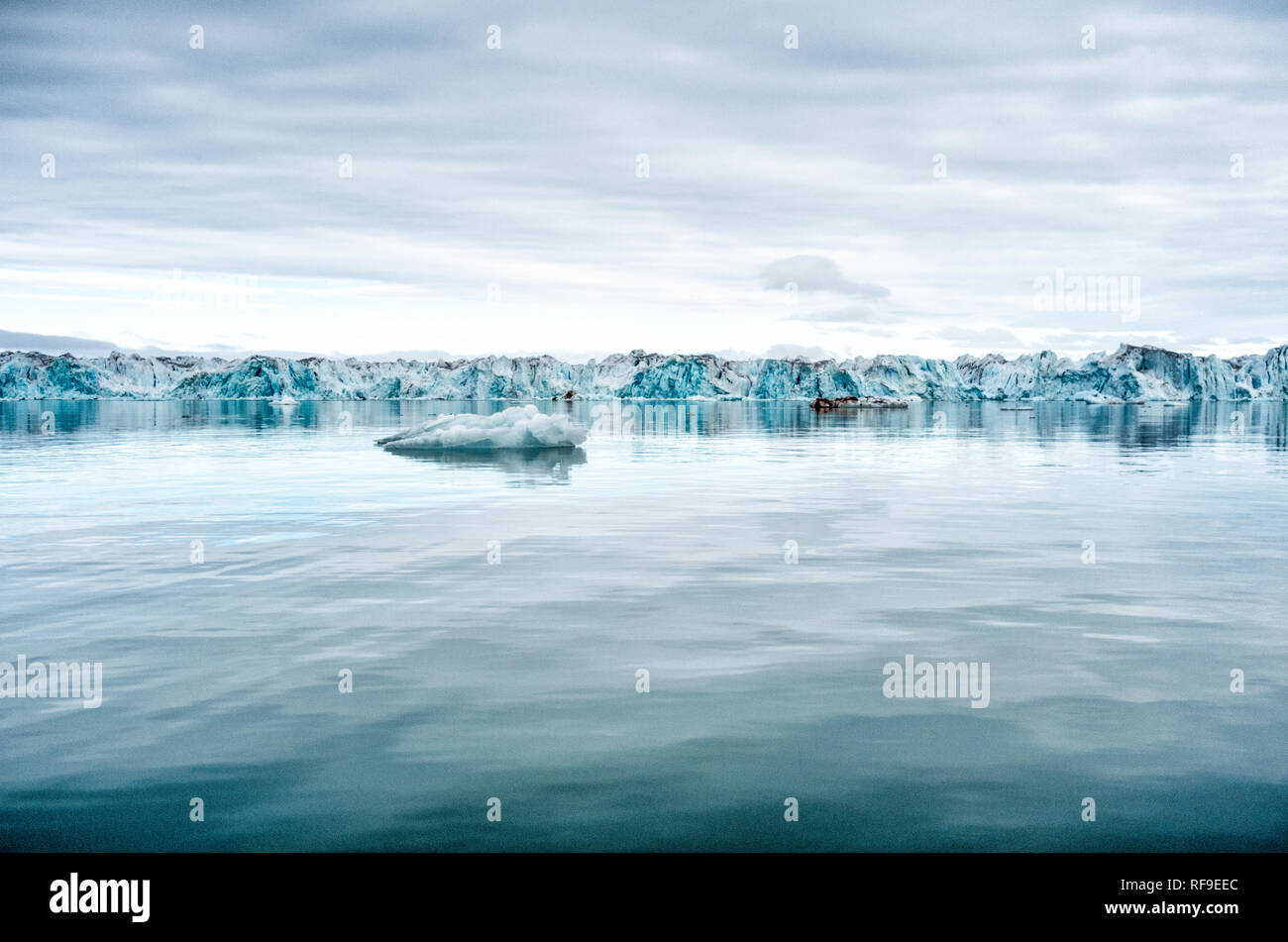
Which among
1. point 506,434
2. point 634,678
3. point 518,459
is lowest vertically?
point 634,678

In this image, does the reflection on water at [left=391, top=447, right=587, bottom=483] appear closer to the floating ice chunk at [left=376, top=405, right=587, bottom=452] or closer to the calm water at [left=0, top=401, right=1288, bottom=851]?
the floating ice chunk at [left=376, top=405, right=587, bottom=452]

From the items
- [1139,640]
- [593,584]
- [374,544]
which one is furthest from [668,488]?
[1139,640]

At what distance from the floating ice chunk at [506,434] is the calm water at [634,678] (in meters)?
19.6

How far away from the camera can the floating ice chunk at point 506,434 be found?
43188 millimetres

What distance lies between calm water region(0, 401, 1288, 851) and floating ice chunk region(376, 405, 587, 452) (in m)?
19.6

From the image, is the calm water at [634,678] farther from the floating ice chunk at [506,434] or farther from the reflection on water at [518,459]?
the floating ice chunk at [506,434]

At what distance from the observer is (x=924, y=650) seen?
435 inches

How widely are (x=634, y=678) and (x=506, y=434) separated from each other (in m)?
33.9

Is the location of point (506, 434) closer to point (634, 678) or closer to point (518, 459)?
point (518, 459)

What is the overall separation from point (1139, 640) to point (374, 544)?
13.2 metres

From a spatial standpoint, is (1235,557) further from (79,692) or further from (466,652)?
(79,692)

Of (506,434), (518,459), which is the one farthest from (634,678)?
(506,434)

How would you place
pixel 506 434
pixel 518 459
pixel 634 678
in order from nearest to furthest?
pixel 634 678, pixel 518 459, pixel 506 434

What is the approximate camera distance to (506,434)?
1702 inches
